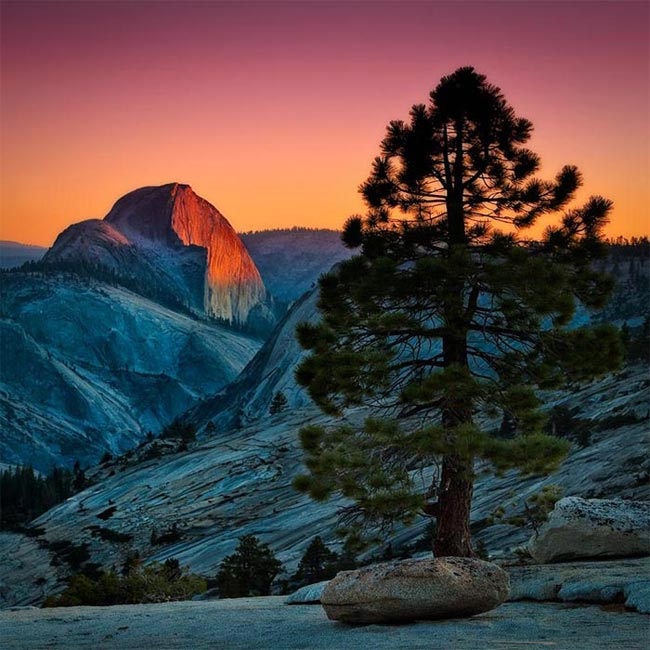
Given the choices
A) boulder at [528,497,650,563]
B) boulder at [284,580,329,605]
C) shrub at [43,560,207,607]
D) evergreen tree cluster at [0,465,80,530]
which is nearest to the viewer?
boulder at [284,580,329,605]

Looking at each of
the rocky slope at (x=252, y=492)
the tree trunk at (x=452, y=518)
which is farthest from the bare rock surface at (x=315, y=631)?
the rocky slope at (x=252, y=492)

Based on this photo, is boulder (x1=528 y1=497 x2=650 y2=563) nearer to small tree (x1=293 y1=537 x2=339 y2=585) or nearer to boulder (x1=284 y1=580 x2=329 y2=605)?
boulder (x1=284 y1=580 x2=329 y2=605)

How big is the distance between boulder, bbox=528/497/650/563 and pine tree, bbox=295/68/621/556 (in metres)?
3.51

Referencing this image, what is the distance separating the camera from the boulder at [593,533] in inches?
1035

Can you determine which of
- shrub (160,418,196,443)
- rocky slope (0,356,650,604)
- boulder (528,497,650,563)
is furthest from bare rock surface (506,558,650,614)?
shrub (160,418,196,443)

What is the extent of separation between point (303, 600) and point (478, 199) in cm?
1165

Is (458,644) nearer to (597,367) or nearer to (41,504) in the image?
(597,367)

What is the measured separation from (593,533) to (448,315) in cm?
A: 750

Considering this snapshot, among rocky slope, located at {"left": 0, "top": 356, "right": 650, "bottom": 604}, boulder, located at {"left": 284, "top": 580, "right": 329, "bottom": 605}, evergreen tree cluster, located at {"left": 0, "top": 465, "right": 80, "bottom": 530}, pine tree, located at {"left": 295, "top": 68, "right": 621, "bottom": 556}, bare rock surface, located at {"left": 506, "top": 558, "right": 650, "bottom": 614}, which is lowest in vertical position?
evergreen tree cluster, located at {"left": 0, "top": 465, "right": 80, "bottom": 530}

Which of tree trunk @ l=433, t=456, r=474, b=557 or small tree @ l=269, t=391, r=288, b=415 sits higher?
tree trunk @ l=433, t=456, r=474, b=557

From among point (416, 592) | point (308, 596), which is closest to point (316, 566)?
point (308, 596)

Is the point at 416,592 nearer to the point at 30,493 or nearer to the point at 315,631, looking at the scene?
the point at 315,631

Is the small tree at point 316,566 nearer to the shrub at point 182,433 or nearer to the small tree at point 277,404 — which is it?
the small tree at point 277,404

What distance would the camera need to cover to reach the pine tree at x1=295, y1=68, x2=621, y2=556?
23.2 metres
